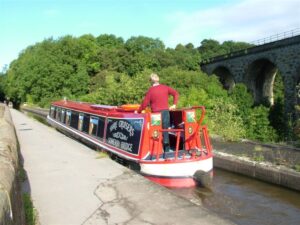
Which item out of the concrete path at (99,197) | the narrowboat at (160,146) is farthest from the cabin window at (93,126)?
the concrete path at (99,197)

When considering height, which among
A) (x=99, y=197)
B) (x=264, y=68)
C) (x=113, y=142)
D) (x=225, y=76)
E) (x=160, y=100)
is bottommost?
(x=99, y=197)

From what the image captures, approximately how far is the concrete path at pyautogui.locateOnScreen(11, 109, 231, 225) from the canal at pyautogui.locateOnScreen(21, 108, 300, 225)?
1.48 meters

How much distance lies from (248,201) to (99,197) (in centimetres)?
307

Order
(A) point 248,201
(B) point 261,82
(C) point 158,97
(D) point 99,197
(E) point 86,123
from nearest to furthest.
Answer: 1. (D) point 99,197
2. (A) point 248,201
3. (C) point 158,97
4. (E) point 86,123
5. (B) point 261,82

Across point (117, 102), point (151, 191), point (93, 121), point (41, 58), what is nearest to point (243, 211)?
point (151, 191)

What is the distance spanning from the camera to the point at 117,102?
19.8 metres

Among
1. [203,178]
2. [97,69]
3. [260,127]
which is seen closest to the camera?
[203,178]

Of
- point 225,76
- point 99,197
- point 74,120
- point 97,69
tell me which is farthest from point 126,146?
point 225,76

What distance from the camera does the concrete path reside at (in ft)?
15.7

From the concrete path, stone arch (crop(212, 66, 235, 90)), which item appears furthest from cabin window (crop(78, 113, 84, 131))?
stone arch (crop(212, 66, 235, 90))

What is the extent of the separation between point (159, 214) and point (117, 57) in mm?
43891

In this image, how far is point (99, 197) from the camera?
5652 millimetres

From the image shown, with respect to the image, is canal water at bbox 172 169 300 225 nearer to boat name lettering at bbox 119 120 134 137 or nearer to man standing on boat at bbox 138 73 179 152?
man standing on boat at bbox 138 73 179 152

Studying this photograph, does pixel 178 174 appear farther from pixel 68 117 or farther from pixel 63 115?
pixel 63 115
